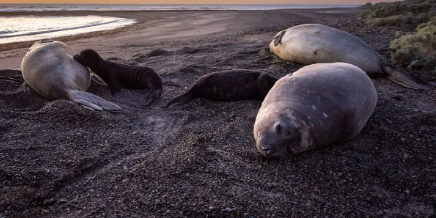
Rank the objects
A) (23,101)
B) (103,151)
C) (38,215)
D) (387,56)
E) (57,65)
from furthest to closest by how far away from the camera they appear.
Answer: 1. (387,56)
2. (57,65)
3. (23,101)
4. (103,151)
5. (38,215)

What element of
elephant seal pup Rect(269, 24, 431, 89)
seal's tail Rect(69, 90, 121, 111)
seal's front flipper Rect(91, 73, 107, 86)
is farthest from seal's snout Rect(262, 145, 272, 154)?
seal's front flipper Rect(91, 73, 107, 86)

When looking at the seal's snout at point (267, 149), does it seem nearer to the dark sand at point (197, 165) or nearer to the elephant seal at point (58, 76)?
the dark sand at point (197, 165)

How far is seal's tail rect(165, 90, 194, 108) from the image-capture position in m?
4.73

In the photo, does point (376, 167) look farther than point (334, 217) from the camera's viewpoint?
Yes

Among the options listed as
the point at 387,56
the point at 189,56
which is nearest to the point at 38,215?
the point at 189,56

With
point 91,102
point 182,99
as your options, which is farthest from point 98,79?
point 182,99

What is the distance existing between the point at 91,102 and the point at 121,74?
4.22 ft

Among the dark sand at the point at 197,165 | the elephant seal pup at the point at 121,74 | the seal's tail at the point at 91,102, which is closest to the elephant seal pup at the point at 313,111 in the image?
the dark sand at the point at 197,165

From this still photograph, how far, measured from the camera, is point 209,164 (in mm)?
3008

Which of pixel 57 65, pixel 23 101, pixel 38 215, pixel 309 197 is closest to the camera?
pixel 38 215

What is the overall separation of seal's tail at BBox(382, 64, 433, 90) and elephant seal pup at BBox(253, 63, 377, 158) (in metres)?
1.67

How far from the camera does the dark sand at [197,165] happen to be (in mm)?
2482

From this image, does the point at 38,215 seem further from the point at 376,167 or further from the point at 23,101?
the point at 23,101

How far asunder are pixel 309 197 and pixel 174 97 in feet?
8.91
